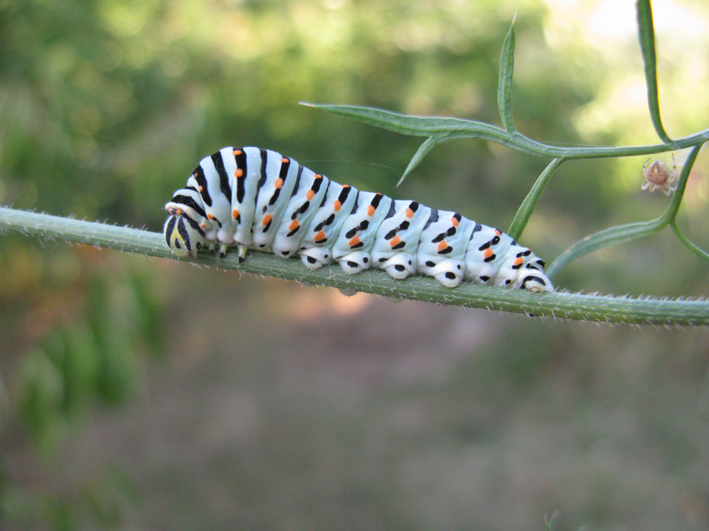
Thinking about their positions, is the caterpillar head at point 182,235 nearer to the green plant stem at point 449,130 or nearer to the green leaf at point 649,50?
the green plant stem at point 449,130

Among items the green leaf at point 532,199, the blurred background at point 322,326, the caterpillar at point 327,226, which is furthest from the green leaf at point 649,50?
the blurred background at point 322,326

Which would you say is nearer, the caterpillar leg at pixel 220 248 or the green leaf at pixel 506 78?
the green leaf at pixel 506 78

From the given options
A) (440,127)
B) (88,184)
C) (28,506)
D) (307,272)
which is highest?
(440,127)

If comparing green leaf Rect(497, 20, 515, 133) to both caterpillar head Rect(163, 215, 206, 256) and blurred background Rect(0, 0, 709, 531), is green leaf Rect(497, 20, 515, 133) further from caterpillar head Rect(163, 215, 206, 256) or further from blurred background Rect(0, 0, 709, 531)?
blurred background Rect(0, 0, 709, 531)

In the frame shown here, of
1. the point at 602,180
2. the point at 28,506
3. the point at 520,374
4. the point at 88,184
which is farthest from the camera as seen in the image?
the point at 520,374

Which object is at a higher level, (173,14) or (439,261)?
(173,14)

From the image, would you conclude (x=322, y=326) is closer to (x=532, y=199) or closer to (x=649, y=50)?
(x=532, y=199)

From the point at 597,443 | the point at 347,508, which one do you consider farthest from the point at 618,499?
the point at 347,508

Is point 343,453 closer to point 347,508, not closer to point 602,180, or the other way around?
point 347,508
